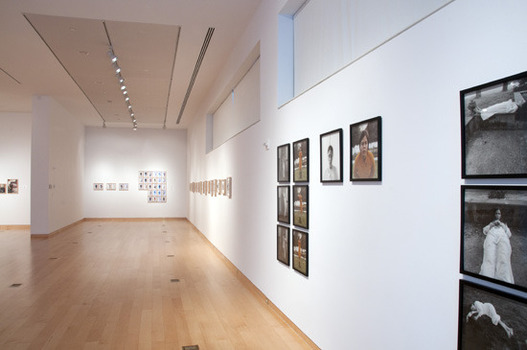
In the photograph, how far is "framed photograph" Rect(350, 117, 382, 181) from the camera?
12.0 ft

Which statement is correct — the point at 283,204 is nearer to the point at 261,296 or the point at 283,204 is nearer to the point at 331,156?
the point at 331,156

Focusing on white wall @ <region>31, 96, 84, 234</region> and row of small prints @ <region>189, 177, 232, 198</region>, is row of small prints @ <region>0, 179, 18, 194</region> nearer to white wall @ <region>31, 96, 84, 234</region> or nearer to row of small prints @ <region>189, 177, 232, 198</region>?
white wall @ <region>31, 96, 84, 234</region>

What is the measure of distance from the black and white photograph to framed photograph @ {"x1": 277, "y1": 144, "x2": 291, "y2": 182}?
3.57m

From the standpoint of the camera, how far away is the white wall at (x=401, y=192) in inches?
106

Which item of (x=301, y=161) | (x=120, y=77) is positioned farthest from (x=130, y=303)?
(x=120, y=77)

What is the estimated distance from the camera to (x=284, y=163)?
6266 mm

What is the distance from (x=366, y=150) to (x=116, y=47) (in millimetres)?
8328

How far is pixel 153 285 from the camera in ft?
27.8

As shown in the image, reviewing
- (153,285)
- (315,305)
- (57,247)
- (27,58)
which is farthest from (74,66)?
(315,305)

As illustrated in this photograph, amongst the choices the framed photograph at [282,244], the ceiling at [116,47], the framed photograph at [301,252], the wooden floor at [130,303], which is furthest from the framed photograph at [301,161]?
the ceiling at [116,47]

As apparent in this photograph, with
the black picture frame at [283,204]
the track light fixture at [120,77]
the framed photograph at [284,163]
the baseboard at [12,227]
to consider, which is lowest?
the baseboard at [12,227]

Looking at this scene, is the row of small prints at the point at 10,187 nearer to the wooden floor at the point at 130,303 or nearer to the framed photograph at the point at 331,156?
the wooden floor at the point at 130,303

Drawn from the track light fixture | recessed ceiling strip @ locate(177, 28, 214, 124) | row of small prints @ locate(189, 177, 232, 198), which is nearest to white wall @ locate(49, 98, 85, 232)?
the track light fixture

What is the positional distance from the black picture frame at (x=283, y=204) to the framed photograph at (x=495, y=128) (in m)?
3.54
